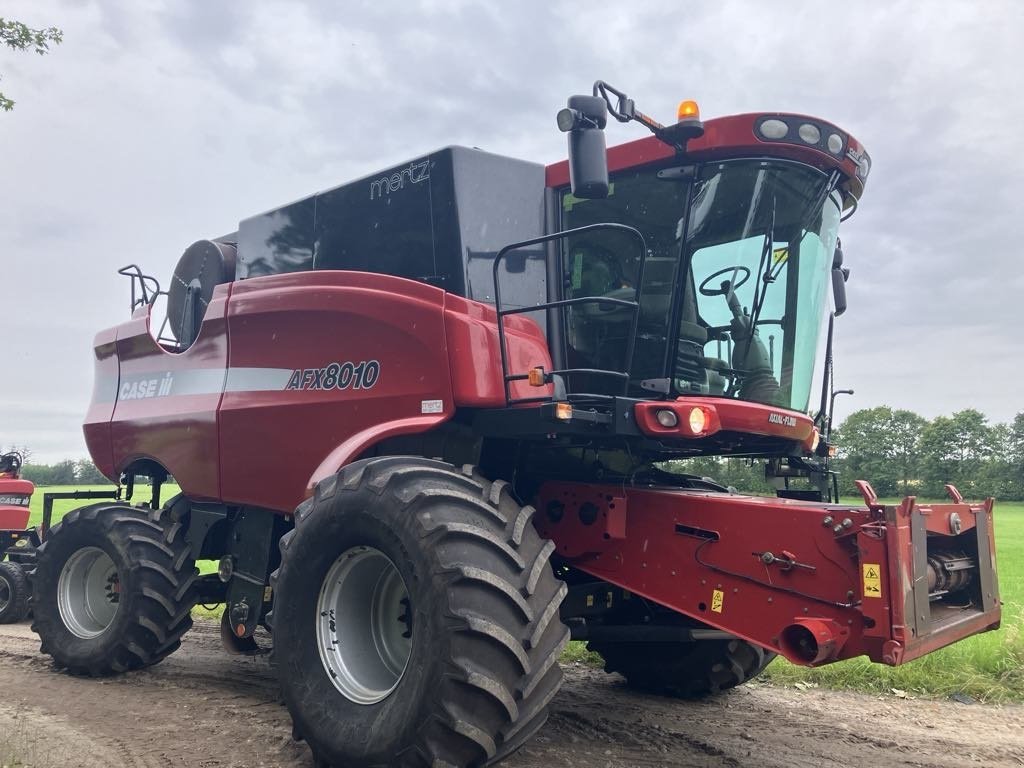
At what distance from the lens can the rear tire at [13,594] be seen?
932cm

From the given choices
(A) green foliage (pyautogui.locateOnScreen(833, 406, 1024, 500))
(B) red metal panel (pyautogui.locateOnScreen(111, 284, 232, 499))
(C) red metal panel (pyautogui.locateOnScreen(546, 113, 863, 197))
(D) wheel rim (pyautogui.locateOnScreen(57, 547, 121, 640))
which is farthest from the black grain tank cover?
(A) green foliage (pyautogui.locateOnScreen(833, 406, 1024, 500))

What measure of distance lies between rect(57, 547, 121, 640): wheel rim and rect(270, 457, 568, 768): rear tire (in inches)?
116

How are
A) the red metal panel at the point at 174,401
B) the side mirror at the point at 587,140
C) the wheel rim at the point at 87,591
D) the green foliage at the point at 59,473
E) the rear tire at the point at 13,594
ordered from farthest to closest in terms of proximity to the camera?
the green foliage at the point at 59,473, the rear tire at the point at 13,594, the wheel rim at the point at 87,591, the red metal panel at the point at 174,401, the side mirror at the point at 587,140

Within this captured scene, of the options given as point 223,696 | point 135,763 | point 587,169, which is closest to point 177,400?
point 223,696

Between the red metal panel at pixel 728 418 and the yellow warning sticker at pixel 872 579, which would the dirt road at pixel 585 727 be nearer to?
the yellow warning sticker at pixel 872 579

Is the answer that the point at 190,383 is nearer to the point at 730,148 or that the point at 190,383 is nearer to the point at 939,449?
the point at 730,148

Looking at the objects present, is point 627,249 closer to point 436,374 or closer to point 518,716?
point 436,374

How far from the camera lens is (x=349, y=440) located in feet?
15.9

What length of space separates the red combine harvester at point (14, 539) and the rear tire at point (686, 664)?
679cm

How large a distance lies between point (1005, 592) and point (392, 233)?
513 inches

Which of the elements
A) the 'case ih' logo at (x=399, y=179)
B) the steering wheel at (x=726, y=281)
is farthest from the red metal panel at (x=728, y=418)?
the 'case ih' logo at (x=399, y=179)

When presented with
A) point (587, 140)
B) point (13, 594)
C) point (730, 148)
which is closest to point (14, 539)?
point (13, 594)

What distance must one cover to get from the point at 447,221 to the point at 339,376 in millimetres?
1100

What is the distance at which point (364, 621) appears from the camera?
14.3ft
